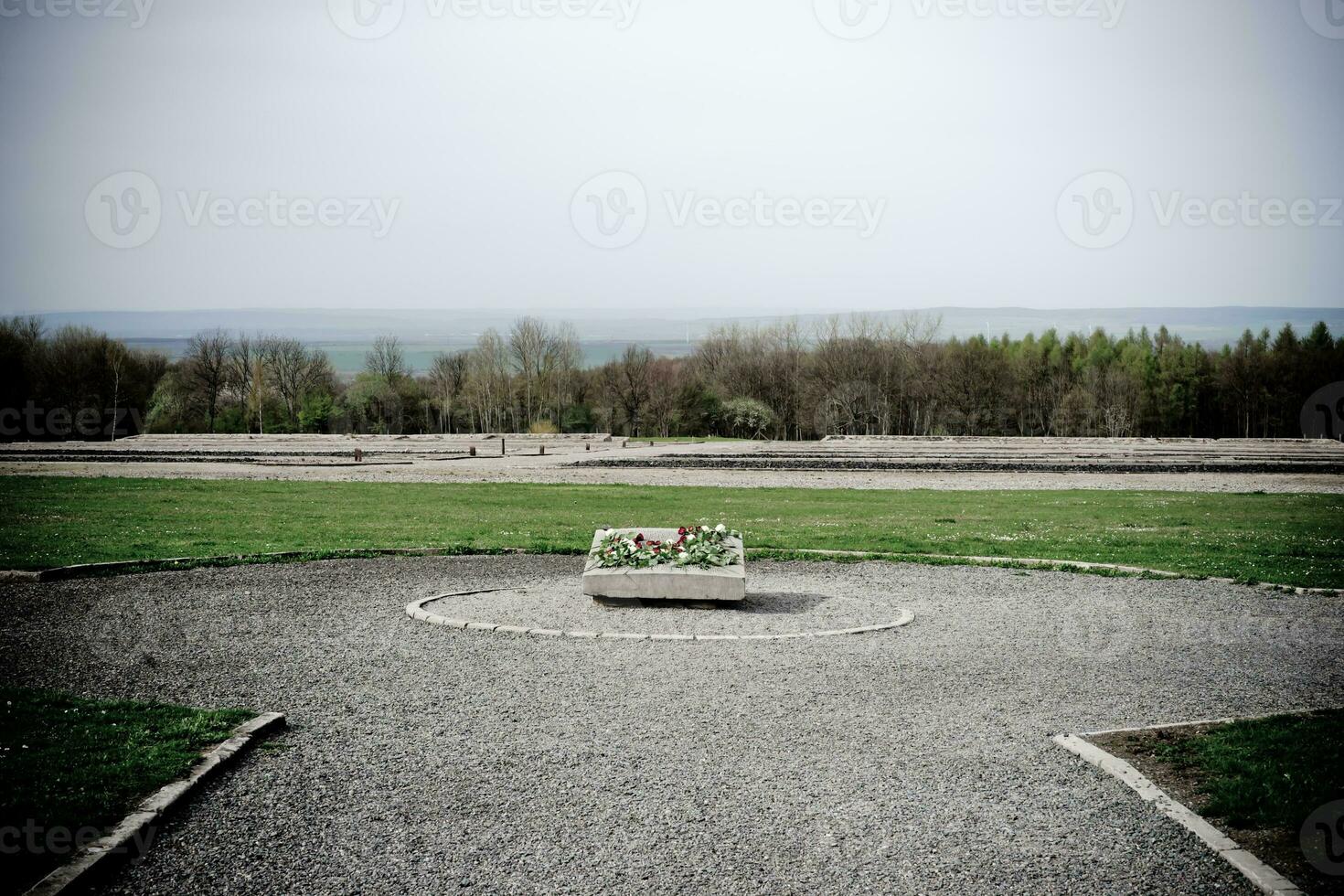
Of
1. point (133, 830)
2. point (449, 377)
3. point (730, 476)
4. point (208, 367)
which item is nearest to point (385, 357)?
point (449, 377)

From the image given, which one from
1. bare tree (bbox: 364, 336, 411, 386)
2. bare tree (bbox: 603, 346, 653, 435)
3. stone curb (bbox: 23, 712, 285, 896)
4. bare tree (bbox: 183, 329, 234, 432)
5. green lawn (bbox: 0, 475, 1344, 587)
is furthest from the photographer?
bare tree (bbox: 364, 336, 411, 386)

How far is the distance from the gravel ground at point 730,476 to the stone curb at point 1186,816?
71.2ft

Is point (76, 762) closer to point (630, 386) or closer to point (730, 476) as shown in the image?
point (730, 476)

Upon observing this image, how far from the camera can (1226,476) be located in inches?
1243

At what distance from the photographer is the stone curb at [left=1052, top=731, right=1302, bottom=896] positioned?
439 centimetres

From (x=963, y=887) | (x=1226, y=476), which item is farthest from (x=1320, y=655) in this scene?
(x=1226, y=476)

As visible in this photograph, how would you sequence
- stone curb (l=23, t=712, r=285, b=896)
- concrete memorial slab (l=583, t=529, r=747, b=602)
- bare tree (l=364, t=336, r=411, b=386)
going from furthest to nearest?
bare tree (l=364, t=336, r=411, b=386), concrete memorial slab (l=583, t=529, r=747, b=602), stone curb (l=23, t=712, r=285, b=896)

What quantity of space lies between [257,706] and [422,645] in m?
1.99

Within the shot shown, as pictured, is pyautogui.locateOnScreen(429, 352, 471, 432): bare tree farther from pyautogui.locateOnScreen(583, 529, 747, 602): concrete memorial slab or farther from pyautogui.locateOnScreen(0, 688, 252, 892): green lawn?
pyautogui.locateOnScreen(0, 688, 252, 892): green lawn

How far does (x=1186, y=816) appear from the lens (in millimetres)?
5121

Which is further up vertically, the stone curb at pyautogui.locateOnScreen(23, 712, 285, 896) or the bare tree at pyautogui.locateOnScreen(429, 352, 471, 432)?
the bare tree at pyautogui.locateOnScreen(429, 352, 471, 432)

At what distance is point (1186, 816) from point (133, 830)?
5476mm

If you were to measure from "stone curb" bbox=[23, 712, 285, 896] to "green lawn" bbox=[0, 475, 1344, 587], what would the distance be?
8.64 meters

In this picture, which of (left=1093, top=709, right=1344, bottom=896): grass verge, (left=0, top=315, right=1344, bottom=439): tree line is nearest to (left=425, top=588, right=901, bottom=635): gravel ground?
(left=1093, top=709, right=1344, bottom=896): grass verge
